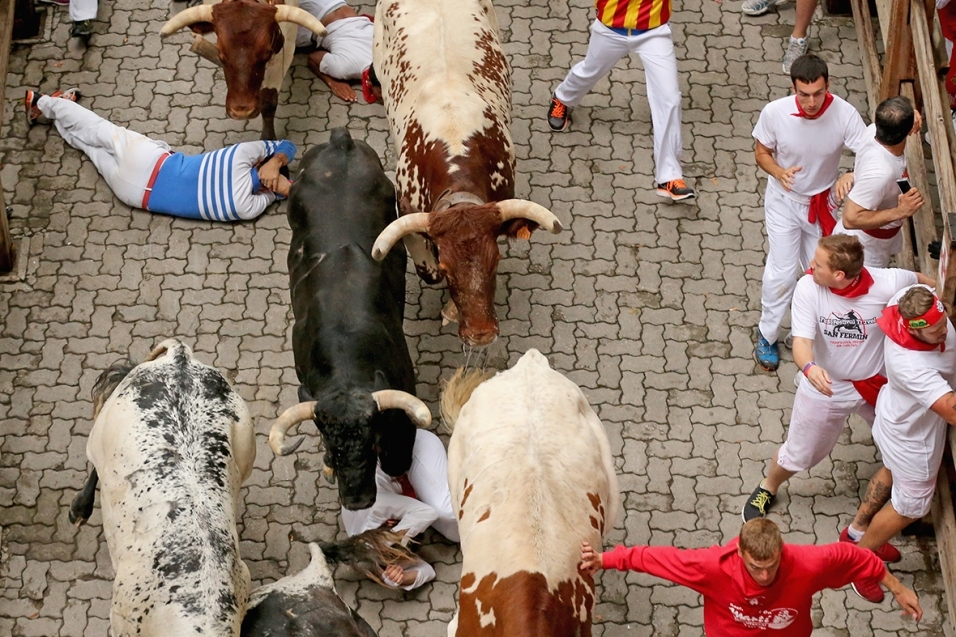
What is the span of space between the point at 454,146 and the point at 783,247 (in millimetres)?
2284

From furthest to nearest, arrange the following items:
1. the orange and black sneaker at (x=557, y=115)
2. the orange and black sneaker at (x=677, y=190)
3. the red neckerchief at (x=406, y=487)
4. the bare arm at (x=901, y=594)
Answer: the orange and black sneaker at (x=557, y=115) → the orange and black sneaker at (x=677, y=190) → the red neckerchief at (x=406, y=487) → the bare arm at (x=901, y=594)

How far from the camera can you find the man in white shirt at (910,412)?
640cm

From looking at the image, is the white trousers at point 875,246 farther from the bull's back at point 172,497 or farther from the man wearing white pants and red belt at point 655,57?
the bull's back at point 172,497

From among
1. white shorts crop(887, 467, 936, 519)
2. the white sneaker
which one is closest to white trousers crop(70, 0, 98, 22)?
the white sneaker

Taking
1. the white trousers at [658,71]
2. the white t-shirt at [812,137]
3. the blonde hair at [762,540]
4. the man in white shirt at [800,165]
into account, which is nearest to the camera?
the blonde hair at [762,540]

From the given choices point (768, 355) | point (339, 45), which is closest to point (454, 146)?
point (768, 355)

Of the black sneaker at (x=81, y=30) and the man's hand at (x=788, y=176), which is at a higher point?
the black sneaker at (x=81, y=30)

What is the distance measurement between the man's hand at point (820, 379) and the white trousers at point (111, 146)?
5312mm

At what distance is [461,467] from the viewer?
657cm

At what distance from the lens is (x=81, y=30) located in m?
10.5

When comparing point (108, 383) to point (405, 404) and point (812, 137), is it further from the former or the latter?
point (812, 137)

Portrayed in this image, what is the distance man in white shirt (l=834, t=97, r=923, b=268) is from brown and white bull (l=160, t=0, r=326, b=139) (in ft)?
13.6

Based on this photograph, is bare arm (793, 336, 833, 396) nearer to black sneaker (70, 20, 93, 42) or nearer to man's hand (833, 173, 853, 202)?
man's hand (833, 173, 853, 202)

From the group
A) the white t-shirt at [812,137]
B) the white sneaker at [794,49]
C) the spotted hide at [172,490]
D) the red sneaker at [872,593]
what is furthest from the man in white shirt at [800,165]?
the spotted hide at [172,490]
